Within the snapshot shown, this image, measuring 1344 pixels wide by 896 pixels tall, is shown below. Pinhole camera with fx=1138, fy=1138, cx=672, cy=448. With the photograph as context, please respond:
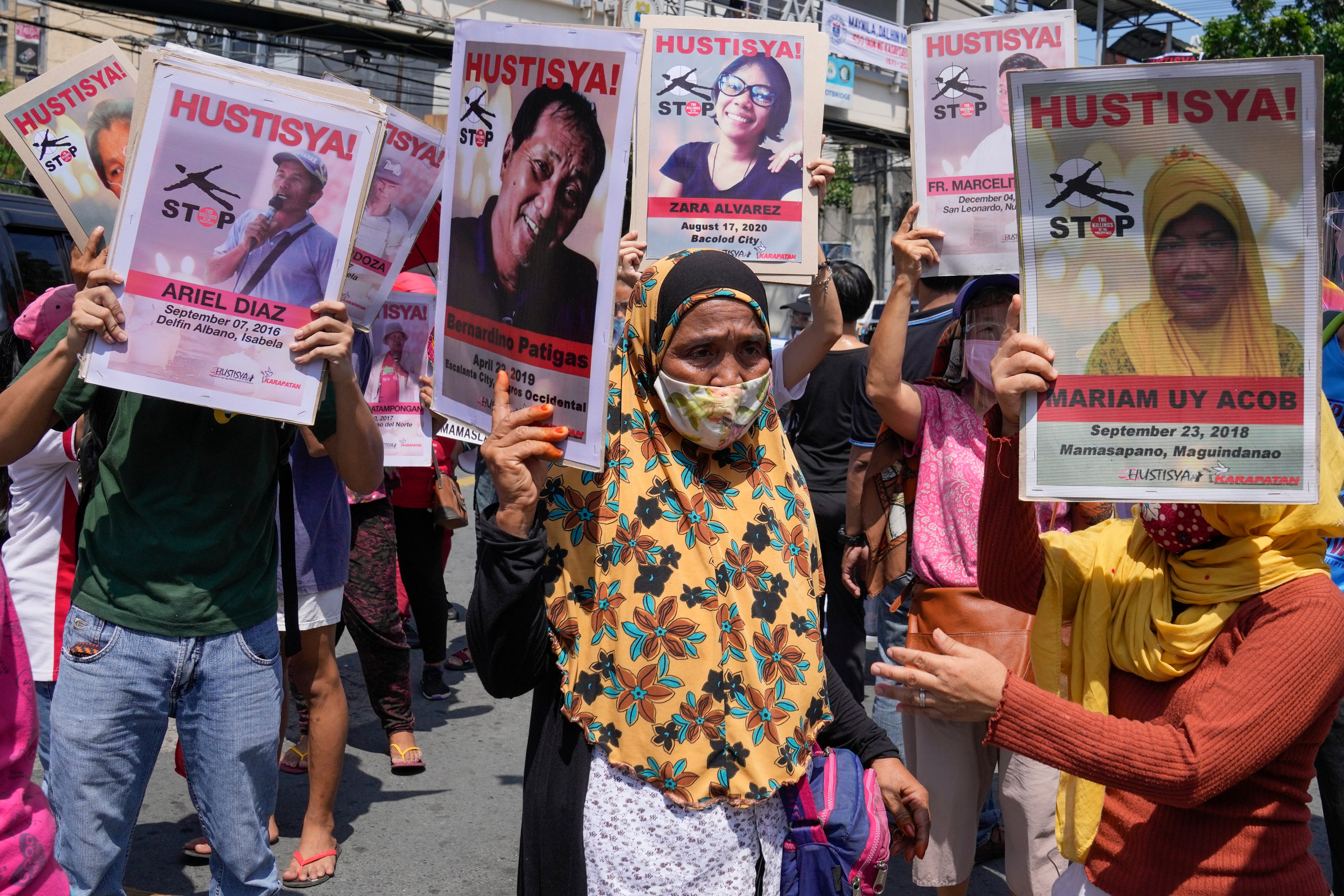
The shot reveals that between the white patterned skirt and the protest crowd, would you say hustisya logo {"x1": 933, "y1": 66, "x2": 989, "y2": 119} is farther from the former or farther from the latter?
the white patterned skirt

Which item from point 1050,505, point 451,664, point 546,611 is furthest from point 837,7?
point 546,611

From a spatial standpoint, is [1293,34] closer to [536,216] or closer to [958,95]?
[958,95]

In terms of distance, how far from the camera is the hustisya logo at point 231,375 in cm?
246

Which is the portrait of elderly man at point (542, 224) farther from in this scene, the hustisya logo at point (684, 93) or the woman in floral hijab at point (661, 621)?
the hustisya logo at point (684, 93)

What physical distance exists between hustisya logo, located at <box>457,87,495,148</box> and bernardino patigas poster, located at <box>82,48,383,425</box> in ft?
1.55

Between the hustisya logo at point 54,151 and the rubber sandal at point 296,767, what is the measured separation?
2634 mm

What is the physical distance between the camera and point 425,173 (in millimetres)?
3699

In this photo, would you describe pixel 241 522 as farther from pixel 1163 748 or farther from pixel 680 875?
pixel 1163 748

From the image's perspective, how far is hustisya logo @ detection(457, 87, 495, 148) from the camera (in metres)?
2.09

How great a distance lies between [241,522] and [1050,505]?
2.24 meters

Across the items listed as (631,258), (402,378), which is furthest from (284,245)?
(402,378)

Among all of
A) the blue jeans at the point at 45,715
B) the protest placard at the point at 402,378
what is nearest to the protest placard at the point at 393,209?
the protest placard at the point at 402,378

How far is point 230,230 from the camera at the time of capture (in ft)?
8.14

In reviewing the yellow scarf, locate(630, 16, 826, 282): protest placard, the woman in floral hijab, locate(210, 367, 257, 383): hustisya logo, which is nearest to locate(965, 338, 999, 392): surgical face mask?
locate(630, 16, 826, 282): protest placard
